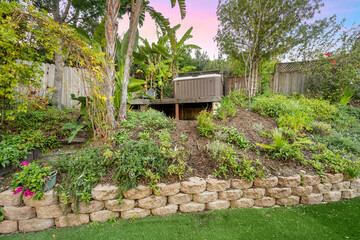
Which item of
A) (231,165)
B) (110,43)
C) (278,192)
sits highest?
(110,43)

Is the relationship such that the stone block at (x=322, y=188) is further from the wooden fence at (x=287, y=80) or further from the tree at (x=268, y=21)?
the wooden fence at (x=287, y=80)

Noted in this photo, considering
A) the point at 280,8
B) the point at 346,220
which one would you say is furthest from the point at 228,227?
the point at 280,8

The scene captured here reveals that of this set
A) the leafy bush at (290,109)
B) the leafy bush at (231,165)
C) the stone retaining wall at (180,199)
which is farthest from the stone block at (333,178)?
the leafy bush at (290,109)

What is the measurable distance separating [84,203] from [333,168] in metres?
3.76

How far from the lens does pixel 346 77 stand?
16.2 feet

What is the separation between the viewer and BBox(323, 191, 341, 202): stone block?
7.39ft

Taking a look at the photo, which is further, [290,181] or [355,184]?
[355,184]

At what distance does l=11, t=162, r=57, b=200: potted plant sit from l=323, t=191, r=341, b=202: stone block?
4.04 m

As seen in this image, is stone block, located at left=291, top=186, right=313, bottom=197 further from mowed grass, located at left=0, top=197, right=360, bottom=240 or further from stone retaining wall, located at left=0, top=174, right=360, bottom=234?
mowed grass, located at left=0, top=197, right=360, bottom=240

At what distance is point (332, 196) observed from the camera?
88.9 inches

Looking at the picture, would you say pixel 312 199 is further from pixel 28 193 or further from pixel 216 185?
pixel 28 193

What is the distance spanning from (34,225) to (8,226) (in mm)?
300

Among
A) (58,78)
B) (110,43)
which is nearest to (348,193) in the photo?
(110,43)

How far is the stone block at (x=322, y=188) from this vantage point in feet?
7.25
